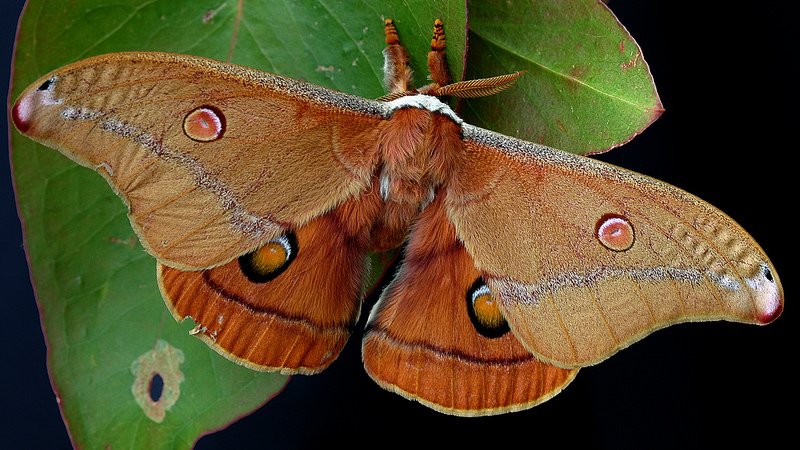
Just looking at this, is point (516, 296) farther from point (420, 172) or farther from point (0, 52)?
point (0, 52)

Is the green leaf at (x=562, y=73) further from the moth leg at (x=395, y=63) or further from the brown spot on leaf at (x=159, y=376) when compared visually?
the brown spot on leaf at (x=159, y=376)

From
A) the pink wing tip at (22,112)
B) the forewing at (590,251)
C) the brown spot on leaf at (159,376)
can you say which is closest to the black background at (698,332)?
the brown spot on leaf at (159,376)

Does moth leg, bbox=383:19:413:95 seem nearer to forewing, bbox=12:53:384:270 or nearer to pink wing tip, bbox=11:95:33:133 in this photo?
forewing, bbox=12:53:384:270

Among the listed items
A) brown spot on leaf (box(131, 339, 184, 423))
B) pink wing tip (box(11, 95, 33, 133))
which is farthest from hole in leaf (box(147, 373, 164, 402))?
pink wing tip (box(11, 95, 33, 133))

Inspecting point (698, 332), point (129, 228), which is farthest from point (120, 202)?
point (698, 332)

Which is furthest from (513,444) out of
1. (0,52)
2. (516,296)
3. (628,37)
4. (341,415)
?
(0,52)

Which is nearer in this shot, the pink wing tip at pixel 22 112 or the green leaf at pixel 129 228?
the pink wing tip at pixel 22 112

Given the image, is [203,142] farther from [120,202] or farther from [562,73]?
[562,73]
